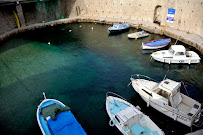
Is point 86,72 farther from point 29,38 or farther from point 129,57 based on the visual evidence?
point 29,38

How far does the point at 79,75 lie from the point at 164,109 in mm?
12086

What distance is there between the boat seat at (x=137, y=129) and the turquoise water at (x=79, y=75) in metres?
1.68

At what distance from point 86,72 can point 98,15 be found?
2930cm

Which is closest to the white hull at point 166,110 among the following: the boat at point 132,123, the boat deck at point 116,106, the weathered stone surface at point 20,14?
the boat at point 132,123

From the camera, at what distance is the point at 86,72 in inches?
953

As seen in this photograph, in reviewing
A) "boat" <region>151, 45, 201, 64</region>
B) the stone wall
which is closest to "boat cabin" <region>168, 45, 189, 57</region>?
"boat" <region>151, 45, 201, 64</region>

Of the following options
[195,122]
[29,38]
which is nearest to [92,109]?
[195,122]

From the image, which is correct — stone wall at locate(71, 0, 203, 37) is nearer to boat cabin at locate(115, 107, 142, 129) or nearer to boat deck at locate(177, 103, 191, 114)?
boat deck at locate(177, 103, 191, 114)

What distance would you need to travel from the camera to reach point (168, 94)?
1609cm

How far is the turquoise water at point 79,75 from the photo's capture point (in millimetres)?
16594

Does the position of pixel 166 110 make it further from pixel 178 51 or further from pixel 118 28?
pixel 118 28

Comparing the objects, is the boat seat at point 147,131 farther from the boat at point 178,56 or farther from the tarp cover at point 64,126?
the boat at point 178,56

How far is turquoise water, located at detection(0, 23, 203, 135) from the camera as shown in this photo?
16594mm

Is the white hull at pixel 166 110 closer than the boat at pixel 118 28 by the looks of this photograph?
Yes
